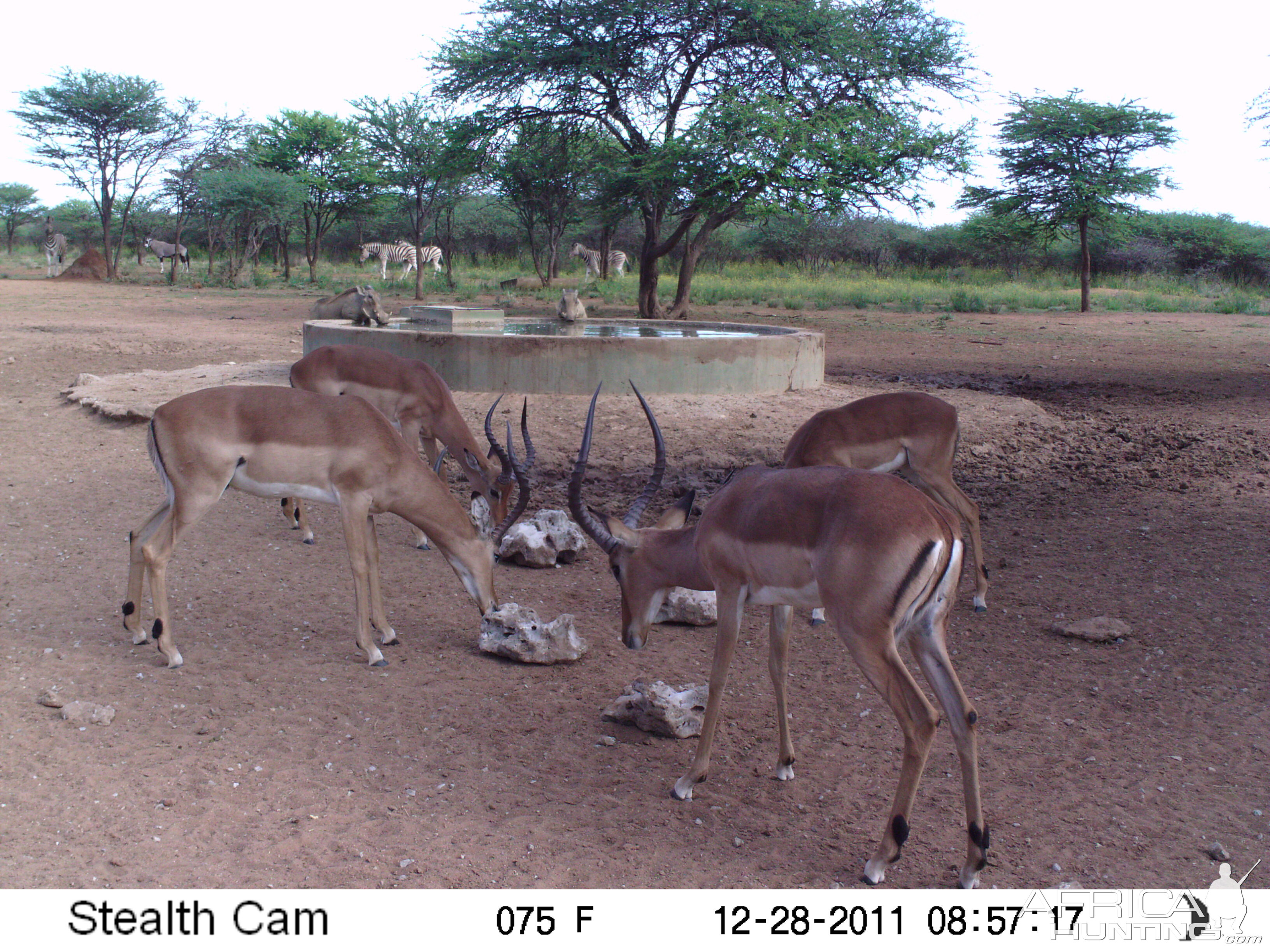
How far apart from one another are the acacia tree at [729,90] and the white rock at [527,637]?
1397 cm

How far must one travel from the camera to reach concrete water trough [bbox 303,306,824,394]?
9500 millimetres

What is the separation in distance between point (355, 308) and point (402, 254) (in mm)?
28172

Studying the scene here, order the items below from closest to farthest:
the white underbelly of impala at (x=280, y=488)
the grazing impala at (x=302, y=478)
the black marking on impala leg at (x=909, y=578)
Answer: the black marking on impala leg at (x=909, y=578), the grazing impala at (x=302, y=478), the white underbelly of impala at (x=280, y=488)

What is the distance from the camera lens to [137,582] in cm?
476

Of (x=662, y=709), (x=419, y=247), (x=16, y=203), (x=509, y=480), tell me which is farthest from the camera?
(x=16, y=203)

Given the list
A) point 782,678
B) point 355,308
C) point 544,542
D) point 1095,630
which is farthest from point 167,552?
point 355,308

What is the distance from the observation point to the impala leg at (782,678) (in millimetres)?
3783

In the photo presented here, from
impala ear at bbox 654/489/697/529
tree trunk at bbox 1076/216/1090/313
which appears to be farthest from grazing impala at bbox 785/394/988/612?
tree trunk at bbox 1076/216/1090/313

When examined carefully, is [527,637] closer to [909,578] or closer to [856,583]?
[856,583]

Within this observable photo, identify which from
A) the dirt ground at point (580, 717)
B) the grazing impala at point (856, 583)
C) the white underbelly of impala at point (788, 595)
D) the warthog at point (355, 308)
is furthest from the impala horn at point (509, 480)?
the warthog at point (355, 308)

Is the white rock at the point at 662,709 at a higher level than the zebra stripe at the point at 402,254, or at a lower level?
lower

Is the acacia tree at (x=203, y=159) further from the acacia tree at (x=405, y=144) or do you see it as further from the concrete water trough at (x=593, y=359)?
the concrete water trough at (x=593, y=359)

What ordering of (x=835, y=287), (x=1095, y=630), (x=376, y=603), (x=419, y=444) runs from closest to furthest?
(x=376, y=603), (x=1095, y=630), (x=419, y=444), (x=835, y=287)

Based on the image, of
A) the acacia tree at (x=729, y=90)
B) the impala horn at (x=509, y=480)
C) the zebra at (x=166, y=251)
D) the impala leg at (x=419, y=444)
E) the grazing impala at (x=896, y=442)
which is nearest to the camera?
the impala horn at (x=509, y=480)
